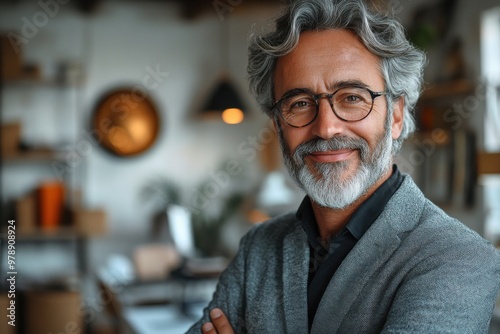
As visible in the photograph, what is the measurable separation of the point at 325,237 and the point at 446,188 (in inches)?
135

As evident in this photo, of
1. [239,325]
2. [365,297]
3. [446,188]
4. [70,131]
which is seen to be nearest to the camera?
[365,297]

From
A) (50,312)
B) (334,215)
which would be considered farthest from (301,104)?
(50,312)

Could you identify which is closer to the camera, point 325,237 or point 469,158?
point 325,237

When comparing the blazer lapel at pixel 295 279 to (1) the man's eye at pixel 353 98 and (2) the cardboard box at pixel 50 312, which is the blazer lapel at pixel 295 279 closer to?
(1) the man's eye at pixel 353 98

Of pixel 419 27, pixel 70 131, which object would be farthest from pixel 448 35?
pixel 70 131

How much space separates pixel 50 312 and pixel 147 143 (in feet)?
8.67

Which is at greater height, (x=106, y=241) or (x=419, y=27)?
(x=419, y=27)

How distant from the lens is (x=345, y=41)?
1.43 meters

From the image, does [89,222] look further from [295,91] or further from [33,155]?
[295,91]

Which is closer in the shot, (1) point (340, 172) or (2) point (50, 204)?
(1) point (340, 172)

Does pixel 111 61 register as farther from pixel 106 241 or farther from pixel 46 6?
pixel 106 241

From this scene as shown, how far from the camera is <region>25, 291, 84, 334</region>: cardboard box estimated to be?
4227mm

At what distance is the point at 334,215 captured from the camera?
4.87 ft

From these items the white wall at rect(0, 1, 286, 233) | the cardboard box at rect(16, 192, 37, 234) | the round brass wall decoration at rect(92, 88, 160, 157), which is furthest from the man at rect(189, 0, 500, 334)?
the round brass wall decoration at rect(92, 88, 160, 157)
